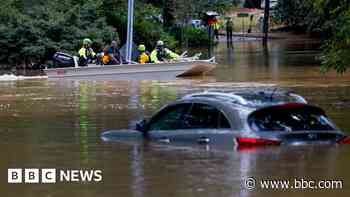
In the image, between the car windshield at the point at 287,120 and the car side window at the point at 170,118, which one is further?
the car side window at the point at 170,118

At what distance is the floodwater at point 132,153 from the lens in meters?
10.1

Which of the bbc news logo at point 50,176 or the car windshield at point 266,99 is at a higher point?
the car windshield at point 266,99

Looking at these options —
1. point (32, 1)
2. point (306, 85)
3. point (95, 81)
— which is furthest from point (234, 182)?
point (32, 1)

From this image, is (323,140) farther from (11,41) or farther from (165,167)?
(11,41)

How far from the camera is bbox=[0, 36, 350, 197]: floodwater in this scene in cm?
1009

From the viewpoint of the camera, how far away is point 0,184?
10.6 m

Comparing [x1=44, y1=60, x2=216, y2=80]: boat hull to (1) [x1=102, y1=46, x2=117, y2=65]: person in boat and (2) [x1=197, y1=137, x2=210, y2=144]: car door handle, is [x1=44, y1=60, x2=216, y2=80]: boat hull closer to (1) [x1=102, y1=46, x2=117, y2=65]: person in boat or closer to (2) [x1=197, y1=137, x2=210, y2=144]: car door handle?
(1) [x1=102, y1=46, x2=117, y2=65]: person in boat

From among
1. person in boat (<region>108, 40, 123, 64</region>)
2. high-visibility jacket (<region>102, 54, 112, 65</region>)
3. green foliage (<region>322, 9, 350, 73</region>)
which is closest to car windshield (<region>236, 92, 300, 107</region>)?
green foliage (<region>322, 9, 350, 73</region>)

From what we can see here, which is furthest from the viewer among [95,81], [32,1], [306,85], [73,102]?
[32,1]

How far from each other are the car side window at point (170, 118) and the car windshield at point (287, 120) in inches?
45.2

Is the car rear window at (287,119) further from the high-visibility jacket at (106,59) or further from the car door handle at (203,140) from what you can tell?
the high-visibility jacket at (106,59)

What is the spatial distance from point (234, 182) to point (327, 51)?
10922mm

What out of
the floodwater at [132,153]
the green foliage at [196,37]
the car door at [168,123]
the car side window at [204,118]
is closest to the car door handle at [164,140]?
the car door at [168,123]

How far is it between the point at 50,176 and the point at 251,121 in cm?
266
